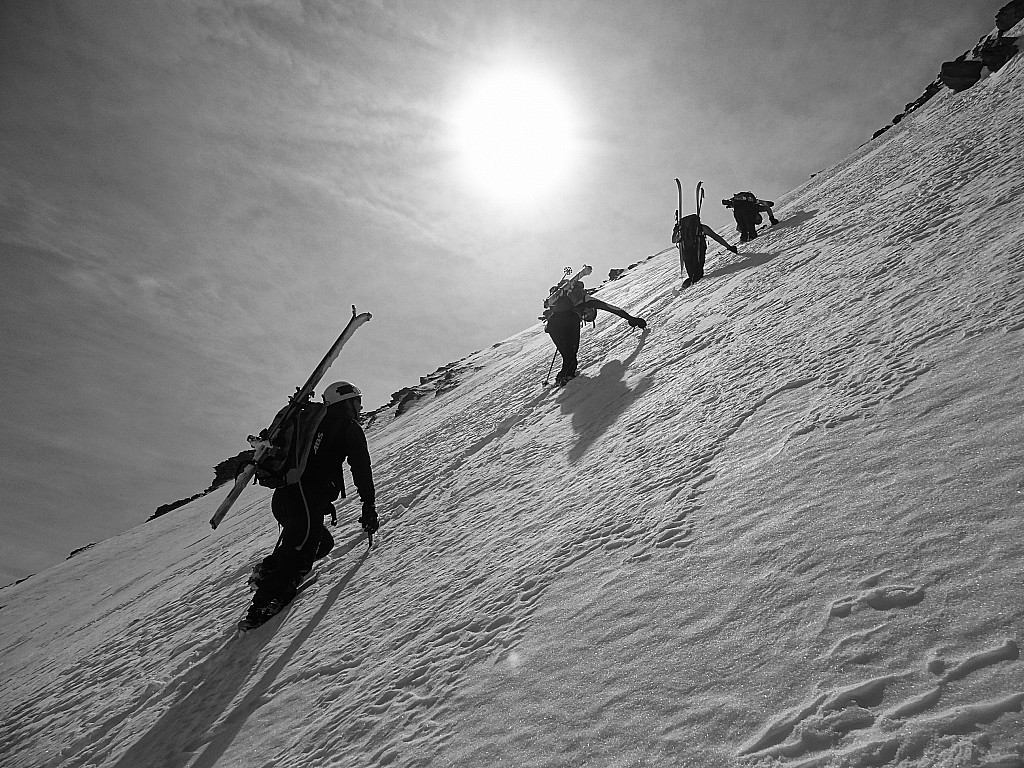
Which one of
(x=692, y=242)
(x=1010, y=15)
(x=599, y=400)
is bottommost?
(x=599, y=400)

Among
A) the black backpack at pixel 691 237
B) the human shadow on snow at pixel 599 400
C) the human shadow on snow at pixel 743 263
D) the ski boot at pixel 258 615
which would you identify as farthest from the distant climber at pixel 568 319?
the ski boot at pixel 258 615

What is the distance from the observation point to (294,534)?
589 cm

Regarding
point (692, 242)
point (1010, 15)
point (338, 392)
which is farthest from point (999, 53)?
point (338, 392)

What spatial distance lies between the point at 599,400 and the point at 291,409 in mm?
4082

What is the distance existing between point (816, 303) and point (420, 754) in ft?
19.9

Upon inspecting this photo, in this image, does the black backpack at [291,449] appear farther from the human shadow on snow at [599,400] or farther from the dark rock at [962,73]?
the dark rock at [962,73]

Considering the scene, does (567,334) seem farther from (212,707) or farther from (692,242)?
(212,707)

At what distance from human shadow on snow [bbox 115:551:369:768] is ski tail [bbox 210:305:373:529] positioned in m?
1.25

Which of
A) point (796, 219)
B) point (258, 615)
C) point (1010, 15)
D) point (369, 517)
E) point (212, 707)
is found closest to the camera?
point (212, 707)

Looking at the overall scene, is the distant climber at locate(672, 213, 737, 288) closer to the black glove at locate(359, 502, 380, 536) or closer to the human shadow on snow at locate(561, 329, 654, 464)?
the human shadow on snow at locate(561, 329, 654, 464)

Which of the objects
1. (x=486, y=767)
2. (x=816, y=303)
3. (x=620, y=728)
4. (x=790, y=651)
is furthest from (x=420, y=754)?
(x=816, y=303)

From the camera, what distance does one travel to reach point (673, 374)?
7.04 metres

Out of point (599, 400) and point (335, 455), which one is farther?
point (599, 400)

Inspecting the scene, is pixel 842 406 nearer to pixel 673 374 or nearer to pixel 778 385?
pixel 778 385
